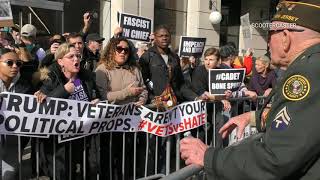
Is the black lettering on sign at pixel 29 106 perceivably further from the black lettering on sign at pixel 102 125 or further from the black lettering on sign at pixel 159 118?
the black lettering on sign at pixel 159 118

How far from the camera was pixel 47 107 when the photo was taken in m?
4.12

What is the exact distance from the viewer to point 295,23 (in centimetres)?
162

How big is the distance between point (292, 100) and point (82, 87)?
3.44 m

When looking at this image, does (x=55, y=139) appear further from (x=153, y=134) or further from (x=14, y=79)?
(x=153, y=134)

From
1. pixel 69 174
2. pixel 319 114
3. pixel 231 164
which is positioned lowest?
pixel 69 174

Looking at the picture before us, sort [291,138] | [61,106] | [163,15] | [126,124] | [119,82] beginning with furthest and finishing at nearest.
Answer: [163,15] → [119,82] → [126,124] → [61,106] → [291,138]

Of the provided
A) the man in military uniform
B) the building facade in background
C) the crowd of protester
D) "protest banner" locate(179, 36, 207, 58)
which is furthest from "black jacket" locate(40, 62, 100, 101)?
the building facade in background

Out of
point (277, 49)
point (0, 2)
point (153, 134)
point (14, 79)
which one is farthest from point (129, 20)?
point (277, 49)

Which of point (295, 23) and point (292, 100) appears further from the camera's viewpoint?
point (295, 23)

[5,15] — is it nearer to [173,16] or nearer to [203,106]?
[203,106]

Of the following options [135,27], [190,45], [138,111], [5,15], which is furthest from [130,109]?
[190,45]

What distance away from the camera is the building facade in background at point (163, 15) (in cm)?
1055

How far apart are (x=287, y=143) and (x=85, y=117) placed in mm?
3138

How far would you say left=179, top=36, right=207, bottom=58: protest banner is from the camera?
8.23 metres
